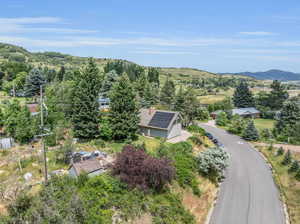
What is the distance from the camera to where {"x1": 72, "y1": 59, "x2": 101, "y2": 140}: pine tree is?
2500cm

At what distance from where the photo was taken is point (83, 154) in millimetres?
19938

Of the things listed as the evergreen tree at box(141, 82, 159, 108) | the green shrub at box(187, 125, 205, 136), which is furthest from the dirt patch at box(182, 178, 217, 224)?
the evergreen tree at box(141, 82, 159, 108)

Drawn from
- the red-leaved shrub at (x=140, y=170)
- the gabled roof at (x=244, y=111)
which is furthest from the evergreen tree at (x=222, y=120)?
the red-leaved shrub at (x=140, y=170)

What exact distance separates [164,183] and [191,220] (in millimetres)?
3360

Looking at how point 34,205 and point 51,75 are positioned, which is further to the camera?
point 51,75

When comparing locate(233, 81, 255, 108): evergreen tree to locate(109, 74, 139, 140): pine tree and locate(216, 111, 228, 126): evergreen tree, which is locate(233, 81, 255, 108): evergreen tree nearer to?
locate(216, 111, 228, 126): evergreen tree

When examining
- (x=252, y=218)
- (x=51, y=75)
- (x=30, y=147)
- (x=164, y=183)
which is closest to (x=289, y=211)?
(x=252, y=218)

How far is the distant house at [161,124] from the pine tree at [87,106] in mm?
7953

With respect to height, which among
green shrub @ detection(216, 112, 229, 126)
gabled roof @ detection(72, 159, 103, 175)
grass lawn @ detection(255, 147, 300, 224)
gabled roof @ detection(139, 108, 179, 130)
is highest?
gabled roof @ detection(139, 108, 179, 130)

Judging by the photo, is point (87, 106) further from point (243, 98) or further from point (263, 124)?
point (243, 98)

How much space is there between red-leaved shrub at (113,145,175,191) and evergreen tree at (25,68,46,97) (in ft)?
129

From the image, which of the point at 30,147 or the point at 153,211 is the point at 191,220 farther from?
the point at 30,147

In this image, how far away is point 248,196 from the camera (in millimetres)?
19500

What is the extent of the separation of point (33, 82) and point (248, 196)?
46839mm
